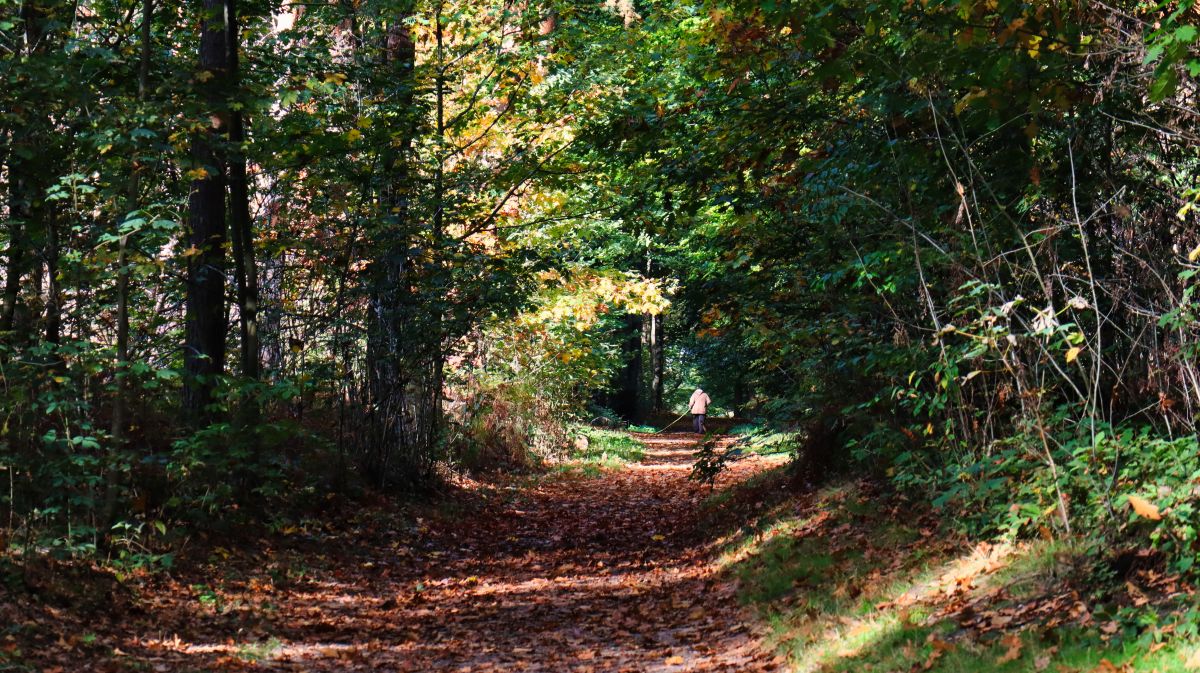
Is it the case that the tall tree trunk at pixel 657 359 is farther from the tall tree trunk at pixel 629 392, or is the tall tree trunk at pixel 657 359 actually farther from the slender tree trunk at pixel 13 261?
the slender tree trunk at pixel 13 261

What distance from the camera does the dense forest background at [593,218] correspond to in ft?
21.7

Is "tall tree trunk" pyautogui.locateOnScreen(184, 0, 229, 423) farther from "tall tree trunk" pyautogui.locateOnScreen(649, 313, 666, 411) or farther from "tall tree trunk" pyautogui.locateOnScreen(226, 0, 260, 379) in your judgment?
"tall tree trunk" pyautogui.locateOnScreen(649, 313, 666, 411)

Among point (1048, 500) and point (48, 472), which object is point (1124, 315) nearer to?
point (1048, 500)

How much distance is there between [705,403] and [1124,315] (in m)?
26.2

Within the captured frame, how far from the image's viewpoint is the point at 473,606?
9.02 meters

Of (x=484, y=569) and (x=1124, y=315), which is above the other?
(x=1124, y=315)

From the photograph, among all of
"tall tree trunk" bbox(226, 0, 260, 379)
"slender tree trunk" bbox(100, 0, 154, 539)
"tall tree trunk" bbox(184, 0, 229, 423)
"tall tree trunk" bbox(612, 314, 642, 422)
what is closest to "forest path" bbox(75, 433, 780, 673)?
"slender tree trunk" bbox(100, 0, 154, 539)

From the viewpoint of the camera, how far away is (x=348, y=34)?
1325cm

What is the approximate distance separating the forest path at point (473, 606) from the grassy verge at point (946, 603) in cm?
48

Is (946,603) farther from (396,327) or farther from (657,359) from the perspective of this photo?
(657,359)

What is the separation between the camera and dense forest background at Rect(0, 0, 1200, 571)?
6609 millimetres

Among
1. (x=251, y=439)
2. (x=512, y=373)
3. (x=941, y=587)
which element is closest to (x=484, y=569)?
(x=251, y=439)

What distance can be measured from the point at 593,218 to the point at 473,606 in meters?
8.05

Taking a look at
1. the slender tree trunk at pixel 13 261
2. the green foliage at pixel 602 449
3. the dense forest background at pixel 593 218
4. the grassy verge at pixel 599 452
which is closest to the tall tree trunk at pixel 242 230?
the dense forest background at pixel 593 218
